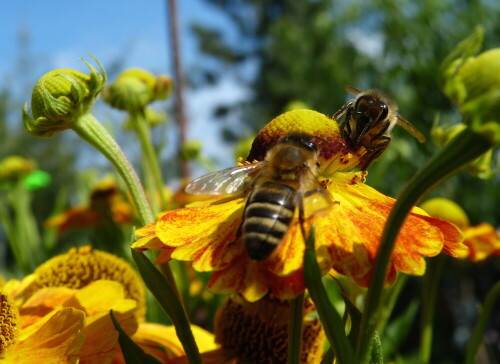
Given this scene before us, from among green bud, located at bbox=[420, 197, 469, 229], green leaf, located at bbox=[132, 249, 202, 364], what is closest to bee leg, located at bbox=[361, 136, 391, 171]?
green leaf, located at bbox=[132, 249, 202, 364]

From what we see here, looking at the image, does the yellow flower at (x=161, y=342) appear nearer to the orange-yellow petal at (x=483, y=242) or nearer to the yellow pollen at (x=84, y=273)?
the yellow pollen at (x=84, y=273)

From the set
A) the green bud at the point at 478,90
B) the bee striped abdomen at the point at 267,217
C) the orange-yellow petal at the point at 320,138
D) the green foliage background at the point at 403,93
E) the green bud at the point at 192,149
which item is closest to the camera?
the green bud at the point at 478,90

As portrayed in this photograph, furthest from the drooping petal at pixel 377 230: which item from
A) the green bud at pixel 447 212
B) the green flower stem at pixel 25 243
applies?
the green flower stem at pixel 25 243

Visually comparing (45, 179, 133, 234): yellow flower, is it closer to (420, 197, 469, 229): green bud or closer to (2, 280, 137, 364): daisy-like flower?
(420, 197, 469, 229): green bud

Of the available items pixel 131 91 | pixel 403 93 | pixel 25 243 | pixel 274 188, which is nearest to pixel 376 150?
pixel 274 188

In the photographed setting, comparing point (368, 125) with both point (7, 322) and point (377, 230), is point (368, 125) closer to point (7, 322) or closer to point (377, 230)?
point (377, 230)

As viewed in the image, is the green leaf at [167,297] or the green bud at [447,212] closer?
the green leaf at [167,297]

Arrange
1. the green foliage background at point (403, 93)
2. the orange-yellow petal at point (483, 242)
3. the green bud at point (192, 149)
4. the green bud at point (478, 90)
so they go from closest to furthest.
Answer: the green bud at point (478, 90) → the orange-yellow petal at point (483, 242) → the green bud at point (192, 149) → the green foliage background at point (403, 93)
